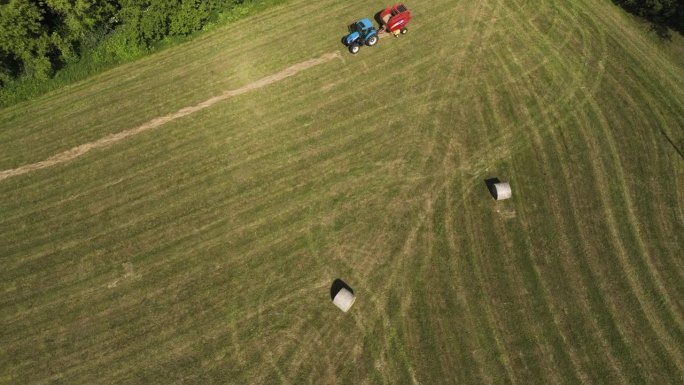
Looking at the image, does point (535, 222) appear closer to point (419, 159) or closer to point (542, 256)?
point (542, 256)

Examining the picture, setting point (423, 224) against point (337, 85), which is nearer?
point (423, 224)

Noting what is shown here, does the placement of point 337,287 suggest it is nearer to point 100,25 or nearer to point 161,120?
point 161,120

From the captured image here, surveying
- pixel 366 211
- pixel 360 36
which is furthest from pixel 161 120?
pixel 366 211

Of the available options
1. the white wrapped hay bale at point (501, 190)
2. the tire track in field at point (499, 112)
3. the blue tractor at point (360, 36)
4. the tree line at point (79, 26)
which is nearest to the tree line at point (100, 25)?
the tree line at point (79, 26)

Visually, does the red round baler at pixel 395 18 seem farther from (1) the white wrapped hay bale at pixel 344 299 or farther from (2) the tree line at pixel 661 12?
(1) the white wrapped hay bale at pixel 344 299

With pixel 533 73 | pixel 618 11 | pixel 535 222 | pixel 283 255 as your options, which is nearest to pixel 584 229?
pixel 535 222
